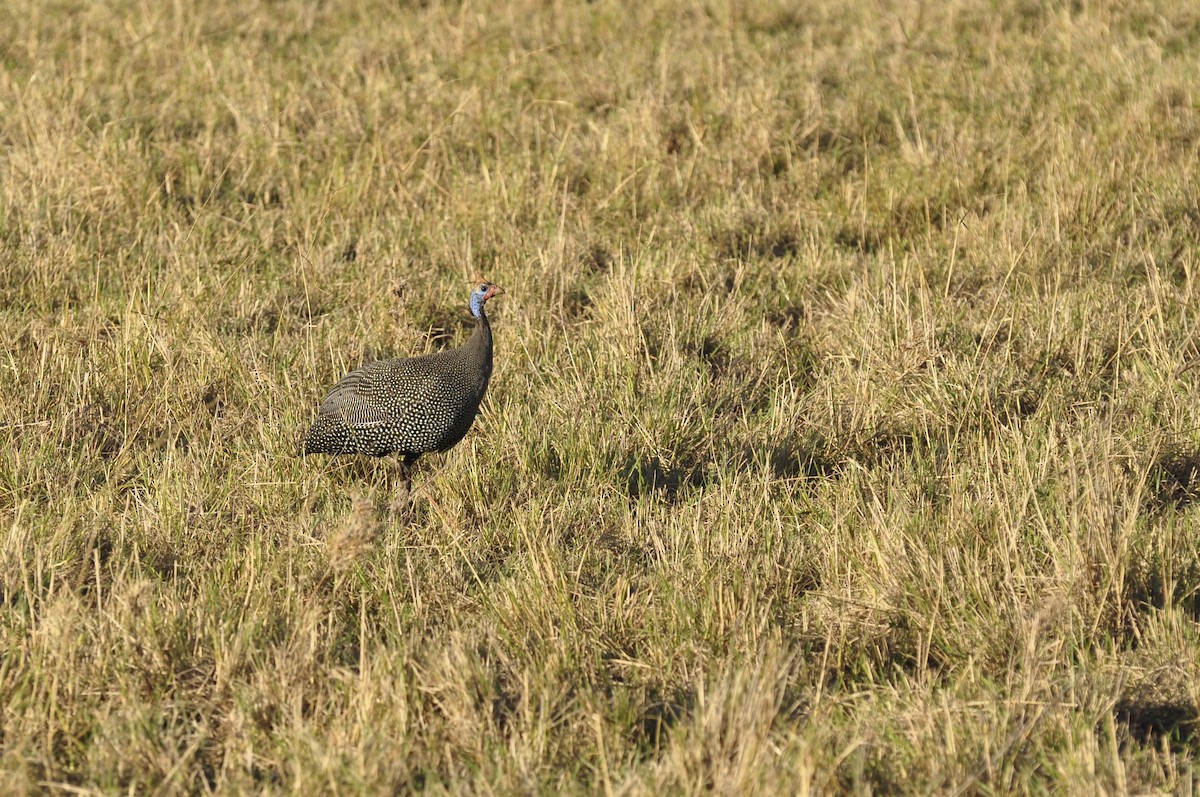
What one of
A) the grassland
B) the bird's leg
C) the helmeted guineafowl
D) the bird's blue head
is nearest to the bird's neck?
the helmeted guineafowl

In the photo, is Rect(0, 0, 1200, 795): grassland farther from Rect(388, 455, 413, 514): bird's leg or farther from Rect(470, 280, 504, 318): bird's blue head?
Rect(470, 280, 504, 318): bird's blue head

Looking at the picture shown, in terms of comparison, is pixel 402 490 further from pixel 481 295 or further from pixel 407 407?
pixel 481 295

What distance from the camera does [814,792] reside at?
10.3 ft

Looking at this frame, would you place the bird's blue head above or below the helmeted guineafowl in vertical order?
above

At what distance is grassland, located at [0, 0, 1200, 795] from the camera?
3479mm

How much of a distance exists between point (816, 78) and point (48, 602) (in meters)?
A: 5.86

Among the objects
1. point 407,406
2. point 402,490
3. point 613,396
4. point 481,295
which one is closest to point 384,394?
point 407,406

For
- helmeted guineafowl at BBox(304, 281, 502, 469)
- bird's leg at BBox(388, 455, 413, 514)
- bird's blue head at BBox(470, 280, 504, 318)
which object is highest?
bird's blue head at BBox(470, 280, 504, 318)

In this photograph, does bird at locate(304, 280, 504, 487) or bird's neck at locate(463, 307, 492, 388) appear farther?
bird's neck at locate(463, 307, 492, 388)

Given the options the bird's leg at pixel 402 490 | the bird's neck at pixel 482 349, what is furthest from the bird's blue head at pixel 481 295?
the bird's leg at pixel 402 490

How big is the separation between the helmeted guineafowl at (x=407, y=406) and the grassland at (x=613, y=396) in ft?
0.56

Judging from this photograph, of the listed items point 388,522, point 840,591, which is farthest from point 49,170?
point 840,591

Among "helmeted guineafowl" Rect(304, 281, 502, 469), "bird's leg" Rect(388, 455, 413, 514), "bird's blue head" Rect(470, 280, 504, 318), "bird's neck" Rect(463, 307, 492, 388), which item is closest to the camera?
"bird's leg" Rect(388, 455, 413, 514)

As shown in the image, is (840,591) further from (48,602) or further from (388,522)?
(48,602)
